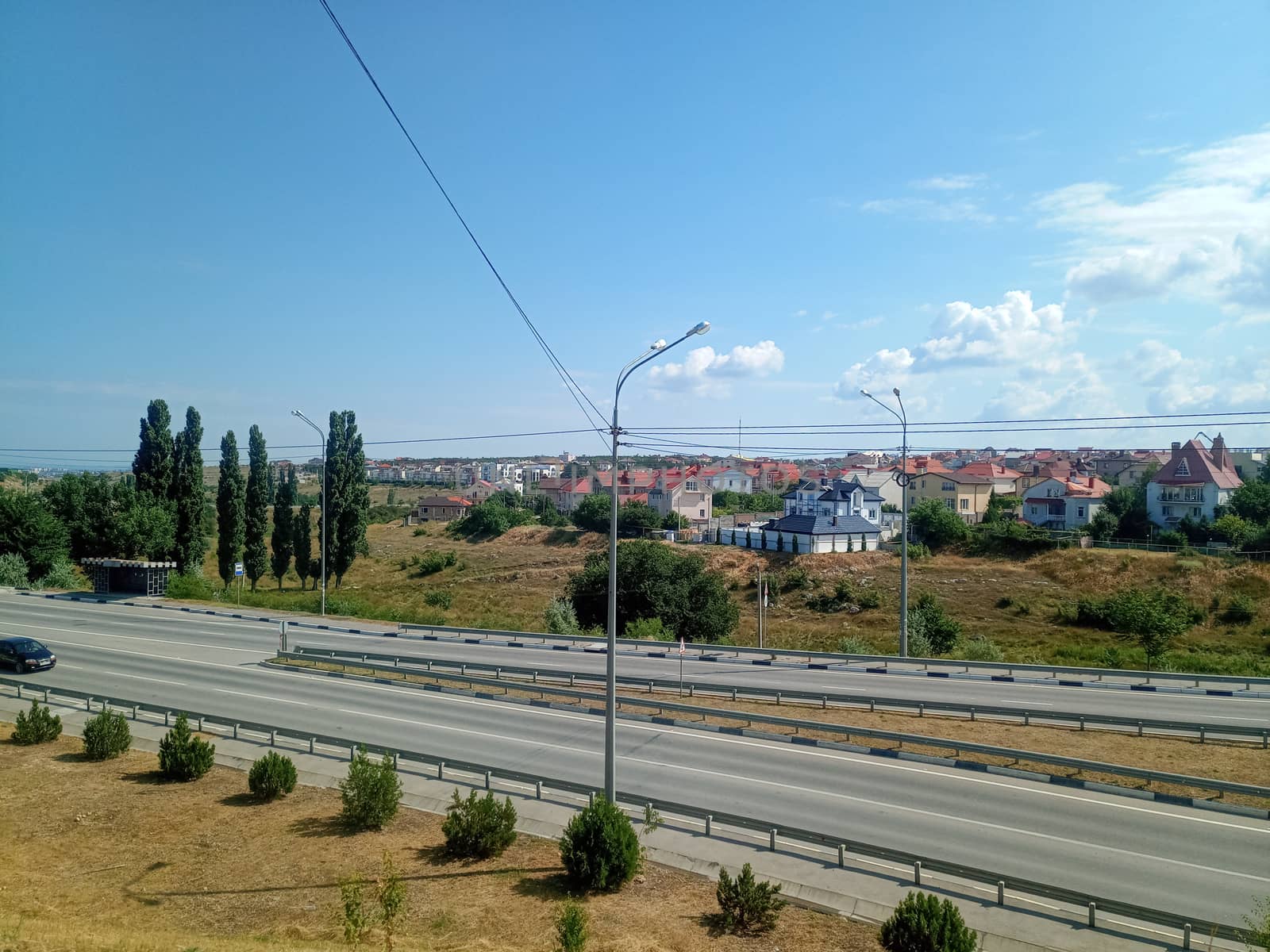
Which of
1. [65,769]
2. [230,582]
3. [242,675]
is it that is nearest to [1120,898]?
[65,769]

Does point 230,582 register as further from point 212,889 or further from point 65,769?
point 212,889

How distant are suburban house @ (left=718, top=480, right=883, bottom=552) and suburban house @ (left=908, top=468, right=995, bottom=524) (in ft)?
45.9

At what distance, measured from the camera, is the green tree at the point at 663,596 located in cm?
4409

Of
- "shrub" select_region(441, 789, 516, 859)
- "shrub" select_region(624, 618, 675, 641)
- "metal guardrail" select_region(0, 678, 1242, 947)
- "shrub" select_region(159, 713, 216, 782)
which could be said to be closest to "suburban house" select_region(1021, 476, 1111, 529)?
"shrub" select_region(624, 618, 675, 641)

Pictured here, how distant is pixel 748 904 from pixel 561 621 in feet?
100

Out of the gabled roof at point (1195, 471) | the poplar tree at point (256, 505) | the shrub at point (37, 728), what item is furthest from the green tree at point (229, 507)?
the gabled roof at point (1195, 471)

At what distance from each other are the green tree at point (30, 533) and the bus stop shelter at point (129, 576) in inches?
425

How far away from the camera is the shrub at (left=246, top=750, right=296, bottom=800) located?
15.3m

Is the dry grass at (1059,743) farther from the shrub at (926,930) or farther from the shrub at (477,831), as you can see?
the shrub at (926,930)

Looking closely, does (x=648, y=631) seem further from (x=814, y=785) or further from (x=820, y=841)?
(x=820, y=841)

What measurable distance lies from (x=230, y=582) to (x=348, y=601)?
12966 millimetres

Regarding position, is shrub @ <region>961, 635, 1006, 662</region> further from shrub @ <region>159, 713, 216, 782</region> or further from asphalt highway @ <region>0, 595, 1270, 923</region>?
shrub @ <region>159, 713, 216, 782</region>

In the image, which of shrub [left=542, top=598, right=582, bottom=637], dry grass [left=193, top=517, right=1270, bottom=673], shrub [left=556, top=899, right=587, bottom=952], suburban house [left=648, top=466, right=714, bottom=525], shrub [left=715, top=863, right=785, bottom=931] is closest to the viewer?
shrub [left=556, top=899, right=587, bottom=952]

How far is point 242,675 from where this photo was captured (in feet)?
87.9
